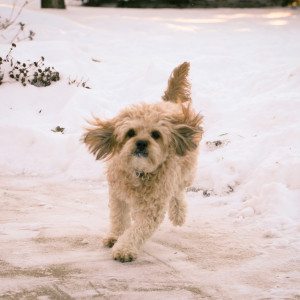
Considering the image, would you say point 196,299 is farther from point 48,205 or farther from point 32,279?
point 48,205

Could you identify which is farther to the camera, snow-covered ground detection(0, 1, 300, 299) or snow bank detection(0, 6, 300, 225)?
snow bank detection(0, 6, 300, 225)

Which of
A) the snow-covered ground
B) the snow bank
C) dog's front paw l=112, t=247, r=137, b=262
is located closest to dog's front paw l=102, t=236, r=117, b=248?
the snow-covered ground

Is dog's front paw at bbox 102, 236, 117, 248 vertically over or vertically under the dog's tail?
under

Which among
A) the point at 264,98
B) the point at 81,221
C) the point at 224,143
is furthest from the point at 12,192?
the point at 264,98

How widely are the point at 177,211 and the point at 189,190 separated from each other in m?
1.31

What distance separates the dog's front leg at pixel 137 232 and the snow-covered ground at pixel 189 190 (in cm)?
9

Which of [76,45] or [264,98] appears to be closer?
[264,98]

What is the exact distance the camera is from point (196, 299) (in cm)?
379

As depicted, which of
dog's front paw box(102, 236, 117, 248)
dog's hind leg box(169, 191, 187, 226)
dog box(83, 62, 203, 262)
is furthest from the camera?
dog's hind leg box(169, 191, 187, 226)

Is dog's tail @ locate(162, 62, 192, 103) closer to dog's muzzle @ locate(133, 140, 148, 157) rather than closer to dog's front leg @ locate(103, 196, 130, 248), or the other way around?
dog's front leg @ locate(103, 196, 130, 248)

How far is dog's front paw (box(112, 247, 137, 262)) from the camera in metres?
4.52

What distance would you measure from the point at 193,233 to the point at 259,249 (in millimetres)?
767

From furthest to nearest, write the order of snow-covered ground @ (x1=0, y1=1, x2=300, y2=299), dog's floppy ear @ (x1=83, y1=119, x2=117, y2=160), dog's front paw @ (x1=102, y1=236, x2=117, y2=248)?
dog's floppy ear @ (x1=83, y1=119, x2=117, y2=160)
dog's front paw @ (x1=102, y1=236, x2=117, y2=248)
snow-covered ground @ (x1=0, y1=1, x2=300, y2=299)

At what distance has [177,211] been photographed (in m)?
5.68
